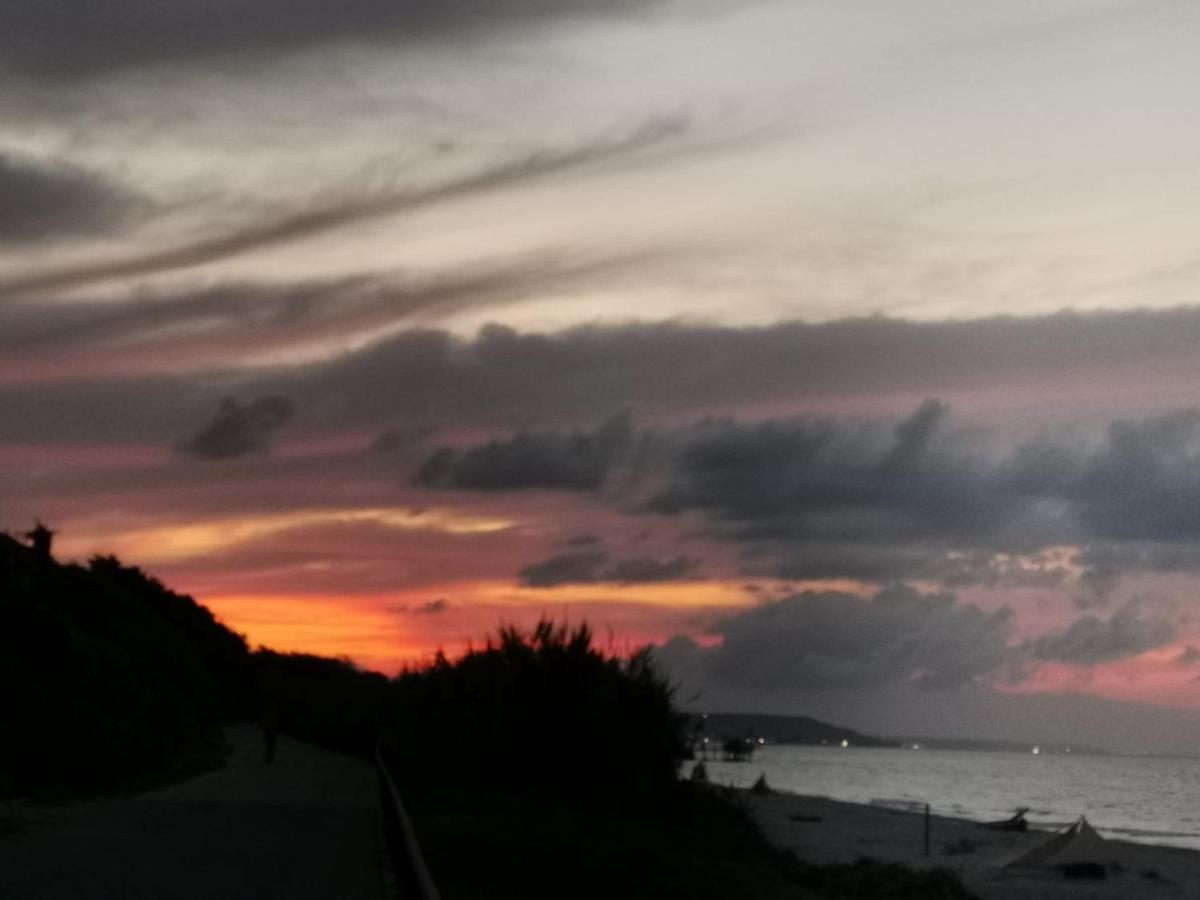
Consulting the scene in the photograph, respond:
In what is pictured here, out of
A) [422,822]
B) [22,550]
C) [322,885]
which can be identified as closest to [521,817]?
[422,822]

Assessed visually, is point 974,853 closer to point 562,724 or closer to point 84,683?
point 84,683

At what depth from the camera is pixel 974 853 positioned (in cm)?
6284

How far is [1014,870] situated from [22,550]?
116ft

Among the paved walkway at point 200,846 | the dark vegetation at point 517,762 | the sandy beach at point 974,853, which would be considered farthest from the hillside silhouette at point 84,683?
the sandy beach at point 974,853

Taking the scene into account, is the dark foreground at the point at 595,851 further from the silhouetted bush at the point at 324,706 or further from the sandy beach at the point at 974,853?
the silhouetted bush at the point at 324,706

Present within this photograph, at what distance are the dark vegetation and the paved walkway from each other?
3.92 ft

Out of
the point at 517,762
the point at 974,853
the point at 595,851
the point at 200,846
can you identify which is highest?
the point at 517,762

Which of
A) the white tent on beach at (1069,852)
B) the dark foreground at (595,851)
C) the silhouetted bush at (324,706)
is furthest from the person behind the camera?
the silhouetted bush at (324,706)

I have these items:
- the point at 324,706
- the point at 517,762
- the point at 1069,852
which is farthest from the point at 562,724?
the point at 324,706

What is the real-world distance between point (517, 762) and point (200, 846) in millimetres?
9326

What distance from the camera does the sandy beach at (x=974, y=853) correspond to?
47969mm

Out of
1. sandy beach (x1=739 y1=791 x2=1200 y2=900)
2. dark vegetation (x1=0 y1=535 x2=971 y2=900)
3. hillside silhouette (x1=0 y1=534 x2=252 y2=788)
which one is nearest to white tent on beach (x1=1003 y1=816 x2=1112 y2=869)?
sandy beach (x1=739 y1=791 x2=1200 y2=900)

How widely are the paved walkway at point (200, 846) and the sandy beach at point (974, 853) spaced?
372 inches

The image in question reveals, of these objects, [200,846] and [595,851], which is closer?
[595,851]
